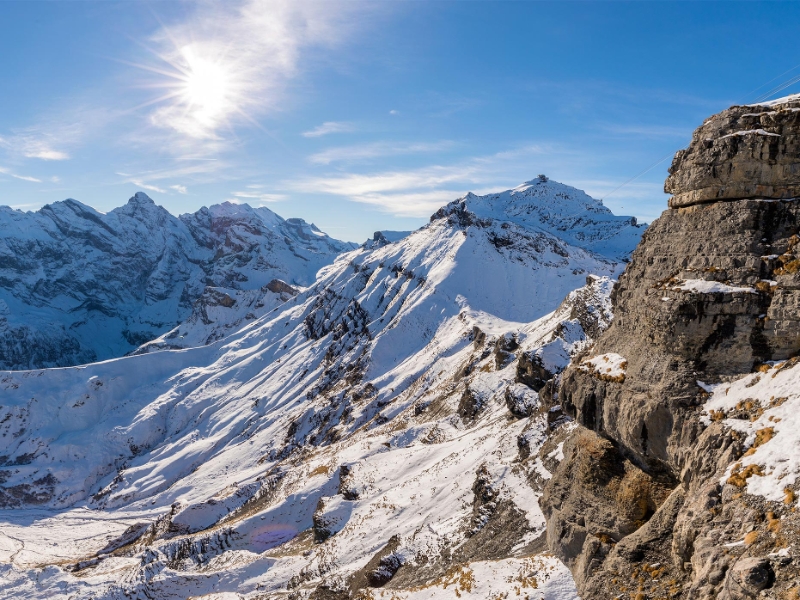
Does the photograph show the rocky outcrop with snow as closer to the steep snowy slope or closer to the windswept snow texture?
the windswept snow texture

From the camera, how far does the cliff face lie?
10523 millimetres

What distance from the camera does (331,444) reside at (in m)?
69.3

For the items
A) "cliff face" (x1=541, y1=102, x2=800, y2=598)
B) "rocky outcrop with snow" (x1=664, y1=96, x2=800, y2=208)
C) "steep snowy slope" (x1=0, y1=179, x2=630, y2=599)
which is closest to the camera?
"cliff face" (x1=541, y1=102, x2=800, y2=598)

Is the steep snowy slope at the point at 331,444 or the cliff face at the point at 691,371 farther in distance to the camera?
the steep snowy slope at the point at 331,444

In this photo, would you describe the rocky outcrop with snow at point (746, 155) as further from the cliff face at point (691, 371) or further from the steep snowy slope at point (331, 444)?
the steep snowy slope at point (331, 444)

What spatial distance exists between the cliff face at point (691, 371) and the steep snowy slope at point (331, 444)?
3.79 m

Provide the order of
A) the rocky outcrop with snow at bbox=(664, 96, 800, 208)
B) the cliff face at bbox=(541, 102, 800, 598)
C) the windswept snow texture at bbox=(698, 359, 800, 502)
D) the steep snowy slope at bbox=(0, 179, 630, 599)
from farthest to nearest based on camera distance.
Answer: the steep snowy slope at bbox=(0, 179, 630, 599) → the rocky outcrop with snow at bbox=(664, 96, 800, 208) → the cliff face at bbox=(541, 102, 800, 598) → the windswept snow texture at bbox=(698, 359, 800, 502)

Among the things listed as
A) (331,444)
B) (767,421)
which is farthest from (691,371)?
(331,444)

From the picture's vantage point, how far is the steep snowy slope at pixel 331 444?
2805cm

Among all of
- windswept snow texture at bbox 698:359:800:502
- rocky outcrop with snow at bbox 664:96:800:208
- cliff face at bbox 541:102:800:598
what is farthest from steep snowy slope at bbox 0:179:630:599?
rocky outcrop with snow at bbox 664:96:800:208

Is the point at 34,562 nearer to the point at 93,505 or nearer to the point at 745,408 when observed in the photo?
the point at 93,505

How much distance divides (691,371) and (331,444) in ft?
207

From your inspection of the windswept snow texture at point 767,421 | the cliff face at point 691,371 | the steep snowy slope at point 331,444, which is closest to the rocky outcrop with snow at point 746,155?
the cliff face at point 691,371

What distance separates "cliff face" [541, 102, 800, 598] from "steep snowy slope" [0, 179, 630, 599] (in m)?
3.79
